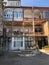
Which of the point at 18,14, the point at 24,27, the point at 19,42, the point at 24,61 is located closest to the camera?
the point at 24,61

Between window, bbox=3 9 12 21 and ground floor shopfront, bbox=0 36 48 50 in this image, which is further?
window, bbox=3 9 12 21

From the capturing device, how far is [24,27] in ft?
180

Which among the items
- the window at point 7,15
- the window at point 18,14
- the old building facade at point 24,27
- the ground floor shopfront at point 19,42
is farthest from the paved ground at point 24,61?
the window at point 18,14

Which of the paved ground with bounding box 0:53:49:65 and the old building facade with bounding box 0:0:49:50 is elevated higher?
the old building facade with bounding box 0:0:49:50

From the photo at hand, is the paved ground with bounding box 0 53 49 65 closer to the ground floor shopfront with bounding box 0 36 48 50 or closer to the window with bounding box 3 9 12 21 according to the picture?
the ground floor shopfront with bounding box 0 36 48 50

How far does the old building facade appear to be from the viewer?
52656 mm

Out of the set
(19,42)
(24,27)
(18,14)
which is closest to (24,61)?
(19,42)

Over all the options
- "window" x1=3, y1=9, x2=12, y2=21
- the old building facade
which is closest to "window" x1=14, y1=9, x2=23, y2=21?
the old building facade

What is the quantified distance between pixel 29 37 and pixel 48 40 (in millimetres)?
5066

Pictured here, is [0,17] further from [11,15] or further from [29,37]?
[29,37]

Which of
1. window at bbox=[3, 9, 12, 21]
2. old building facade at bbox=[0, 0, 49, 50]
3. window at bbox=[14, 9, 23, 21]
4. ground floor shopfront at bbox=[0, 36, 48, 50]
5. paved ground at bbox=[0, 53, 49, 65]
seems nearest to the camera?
paved ground at bbox=[0, 53, 49, 65]

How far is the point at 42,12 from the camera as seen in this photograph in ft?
181

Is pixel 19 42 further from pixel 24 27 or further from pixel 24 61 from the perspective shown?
pixel 24 61

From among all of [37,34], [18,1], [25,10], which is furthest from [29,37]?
[18,1]
